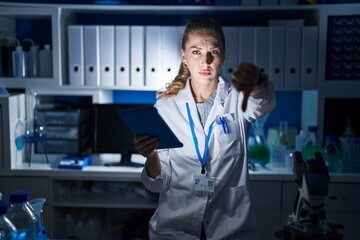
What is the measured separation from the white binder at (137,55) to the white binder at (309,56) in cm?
91

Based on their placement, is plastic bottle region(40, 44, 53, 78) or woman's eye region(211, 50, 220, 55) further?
plastic bottle region(40, 44, 53, 78)

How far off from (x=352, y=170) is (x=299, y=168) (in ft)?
4.59

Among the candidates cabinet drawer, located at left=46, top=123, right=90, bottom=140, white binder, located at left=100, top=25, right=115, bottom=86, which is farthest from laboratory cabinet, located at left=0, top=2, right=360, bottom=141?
cabinet drawer, located at left=46, top=123, right=90, bottom=140

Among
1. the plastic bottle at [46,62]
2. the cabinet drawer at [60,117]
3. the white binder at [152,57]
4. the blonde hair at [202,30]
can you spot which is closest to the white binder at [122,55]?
the white binder at [152,57]

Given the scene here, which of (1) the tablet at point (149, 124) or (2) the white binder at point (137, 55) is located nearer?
(1) the tablet at point (149, 124)

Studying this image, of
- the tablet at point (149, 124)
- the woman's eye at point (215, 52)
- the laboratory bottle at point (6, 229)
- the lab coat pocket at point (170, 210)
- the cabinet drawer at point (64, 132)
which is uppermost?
the woman's eye at point (215, 52)

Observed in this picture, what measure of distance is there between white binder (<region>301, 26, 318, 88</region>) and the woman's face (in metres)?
1.00

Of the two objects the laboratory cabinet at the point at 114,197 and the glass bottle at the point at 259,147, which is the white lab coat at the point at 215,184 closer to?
the laboratory cabinet at the point at 114,197

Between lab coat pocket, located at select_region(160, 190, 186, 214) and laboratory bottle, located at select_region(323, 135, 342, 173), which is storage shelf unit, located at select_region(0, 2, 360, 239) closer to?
laboratory bottle, located at select_region(323, 135, 342, 173)

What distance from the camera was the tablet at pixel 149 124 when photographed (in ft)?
3.95

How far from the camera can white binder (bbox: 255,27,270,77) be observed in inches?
91.0

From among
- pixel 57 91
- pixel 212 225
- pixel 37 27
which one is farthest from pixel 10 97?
pixel 212 225

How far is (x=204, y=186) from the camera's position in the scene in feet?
4.81

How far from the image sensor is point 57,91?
2.51 metres
